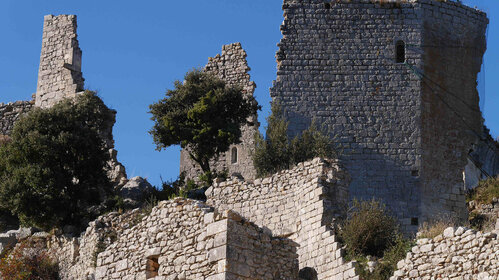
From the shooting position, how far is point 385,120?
24.5 m

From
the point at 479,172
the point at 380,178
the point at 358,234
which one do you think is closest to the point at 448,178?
the point at 380,178

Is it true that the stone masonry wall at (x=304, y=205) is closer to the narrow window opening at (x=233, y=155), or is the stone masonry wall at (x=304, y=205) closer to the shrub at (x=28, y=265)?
the shrub at (x=28, y=265)

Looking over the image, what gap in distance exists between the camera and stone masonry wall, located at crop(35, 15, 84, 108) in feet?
100

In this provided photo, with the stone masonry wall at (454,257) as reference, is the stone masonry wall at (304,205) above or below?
above

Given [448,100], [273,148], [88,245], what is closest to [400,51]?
[448,100]

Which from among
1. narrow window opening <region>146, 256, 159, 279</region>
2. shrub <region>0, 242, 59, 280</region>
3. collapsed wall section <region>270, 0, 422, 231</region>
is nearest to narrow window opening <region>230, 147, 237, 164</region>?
collapsed wall section <region>270, 0, 422, 231</region>

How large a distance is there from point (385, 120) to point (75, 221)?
24.0 feet

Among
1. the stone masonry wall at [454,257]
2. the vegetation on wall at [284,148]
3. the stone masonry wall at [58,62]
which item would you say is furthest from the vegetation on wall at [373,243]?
the stone masonry wall at [58,62]

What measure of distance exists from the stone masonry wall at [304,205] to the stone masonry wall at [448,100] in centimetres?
490

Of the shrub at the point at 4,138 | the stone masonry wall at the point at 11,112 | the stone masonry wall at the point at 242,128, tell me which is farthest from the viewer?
the stone masonry wall at the point at 11,112

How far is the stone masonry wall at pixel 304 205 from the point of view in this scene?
57.3 ft

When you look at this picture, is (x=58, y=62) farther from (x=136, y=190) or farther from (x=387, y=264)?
(x=387, y=264)

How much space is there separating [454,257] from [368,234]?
281 centimetres

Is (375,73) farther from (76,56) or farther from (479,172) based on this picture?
(76,56)
